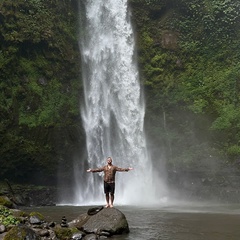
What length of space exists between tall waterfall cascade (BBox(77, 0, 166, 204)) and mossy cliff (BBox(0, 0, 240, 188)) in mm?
771

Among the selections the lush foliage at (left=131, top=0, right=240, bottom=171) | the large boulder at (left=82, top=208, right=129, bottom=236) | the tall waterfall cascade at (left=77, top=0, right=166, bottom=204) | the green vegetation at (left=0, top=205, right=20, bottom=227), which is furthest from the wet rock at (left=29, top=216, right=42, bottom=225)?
the lush foliage at (left=131, top=0, right=240, bottom=171)

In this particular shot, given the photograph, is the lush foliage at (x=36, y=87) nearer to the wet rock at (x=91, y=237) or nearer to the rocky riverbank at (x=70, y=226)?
the rocky riverbank at (x=70, y=226)

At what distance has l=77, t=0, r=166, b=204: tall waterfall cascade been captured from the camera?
86.5 ft

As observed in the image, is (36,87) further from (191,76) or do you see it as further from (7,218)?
(7,218)

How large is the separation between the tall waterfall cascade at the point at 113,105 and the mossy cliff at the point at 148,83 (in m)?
0.77

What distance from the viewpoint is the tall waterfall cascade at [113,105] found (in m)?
26.4

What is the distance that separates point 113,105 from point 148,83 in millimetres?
3821

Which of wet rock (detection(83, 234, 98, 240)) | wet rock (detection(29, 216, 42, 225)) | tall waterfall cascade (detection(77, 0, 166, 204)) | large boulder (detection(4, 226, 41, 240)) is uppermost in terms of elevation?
tall waterfall cascade (detection(77, 0, 166, 204))

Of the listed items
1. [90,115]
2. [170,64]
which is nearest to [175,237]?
[90,115]

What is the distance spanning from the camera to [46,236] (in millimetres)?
10031

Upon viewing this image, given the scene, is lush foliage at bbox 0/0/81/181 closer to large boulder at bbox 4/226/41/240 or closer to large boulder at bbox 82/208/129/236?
large boulder at bbox 82/208/129/236

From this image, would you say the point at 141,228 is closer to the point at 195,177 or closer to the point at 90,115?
the point at 195,177

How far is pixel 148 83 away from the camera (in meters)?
30.6

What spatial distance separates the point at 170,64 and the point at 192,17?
4821 mm
